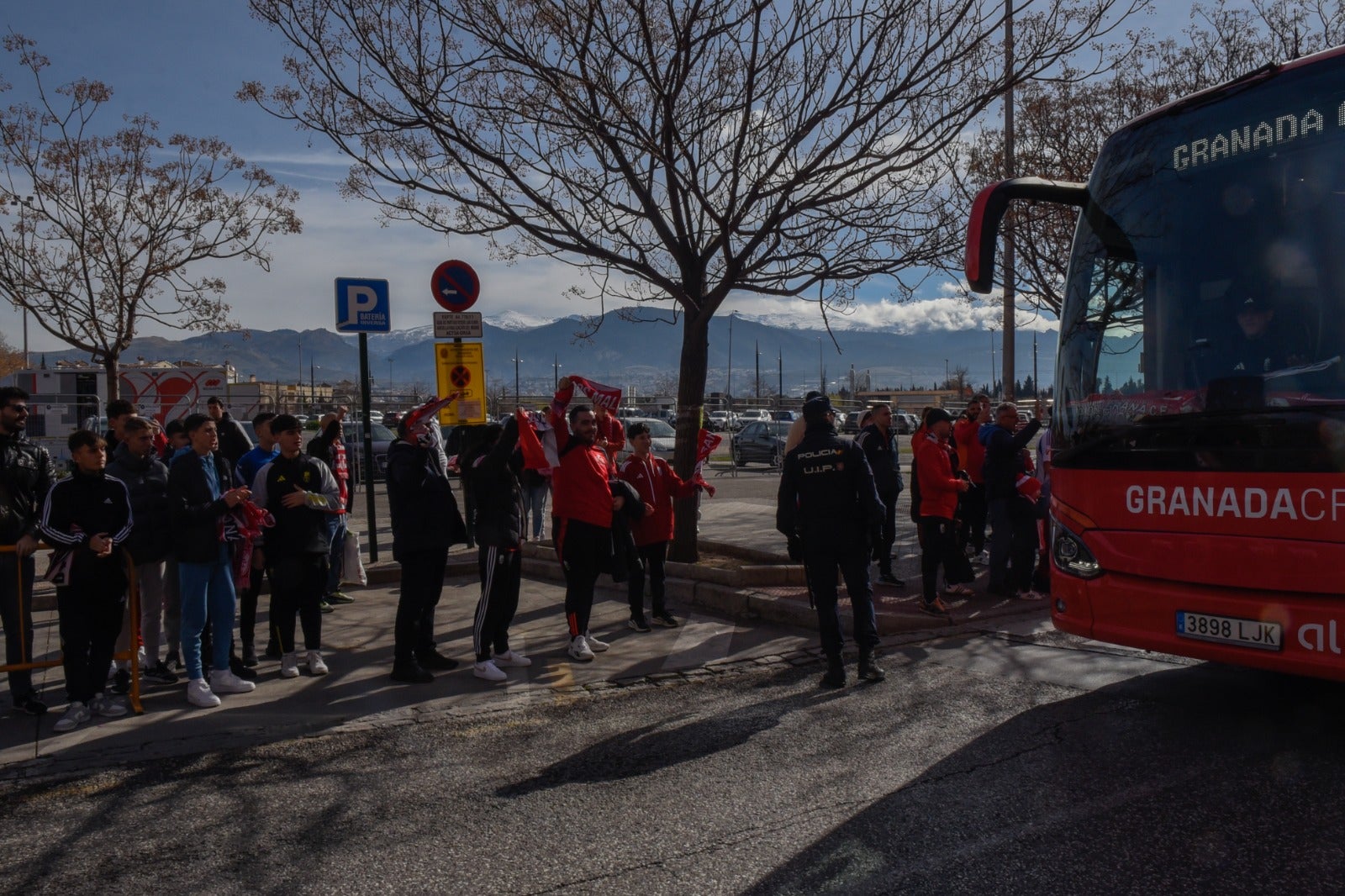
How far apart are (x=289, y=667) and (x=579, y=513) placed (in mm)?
2260

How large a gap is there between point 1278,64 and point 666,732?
15.6 feet

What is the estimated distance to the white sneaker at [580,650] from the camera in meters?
7.61

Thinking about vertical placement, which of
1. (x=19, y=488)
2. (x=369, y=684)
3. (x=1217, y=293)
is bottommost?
(x=369, y=684)

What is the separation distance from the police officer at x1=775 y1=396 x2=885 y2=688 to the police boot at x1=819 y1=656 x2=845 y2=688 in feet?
0.37

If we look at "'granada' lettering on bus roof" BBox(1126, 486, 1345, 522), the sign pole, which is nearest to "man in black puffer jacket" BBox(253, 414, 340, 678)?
the sign pole

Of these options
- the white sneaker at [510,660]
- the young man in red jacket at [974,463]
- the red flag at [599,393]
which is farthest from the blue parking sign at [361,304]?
the young man in red jacket at [974,463]

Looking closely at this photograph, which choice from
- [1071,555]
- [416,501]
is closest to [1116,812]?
[1071,555]

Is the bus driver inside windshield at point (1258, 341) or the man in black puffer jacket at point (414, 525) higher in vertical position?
the bus driver inside windshield at point (1258, 341)

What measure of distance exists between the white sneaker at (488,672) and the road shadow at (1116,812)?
3.19 meters

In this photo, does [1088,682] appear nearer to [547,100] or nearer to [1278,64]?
[1278,64]

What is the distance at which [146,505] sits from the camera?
6.61m

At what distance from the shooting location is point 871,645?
22.6 feet

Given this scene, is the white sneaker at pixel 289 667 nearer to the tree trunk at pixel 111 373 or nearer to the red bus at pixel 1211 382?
the red bus at pixel 1211 382

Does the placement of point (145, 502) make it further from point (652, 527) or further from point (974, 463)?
point (974, 463)
